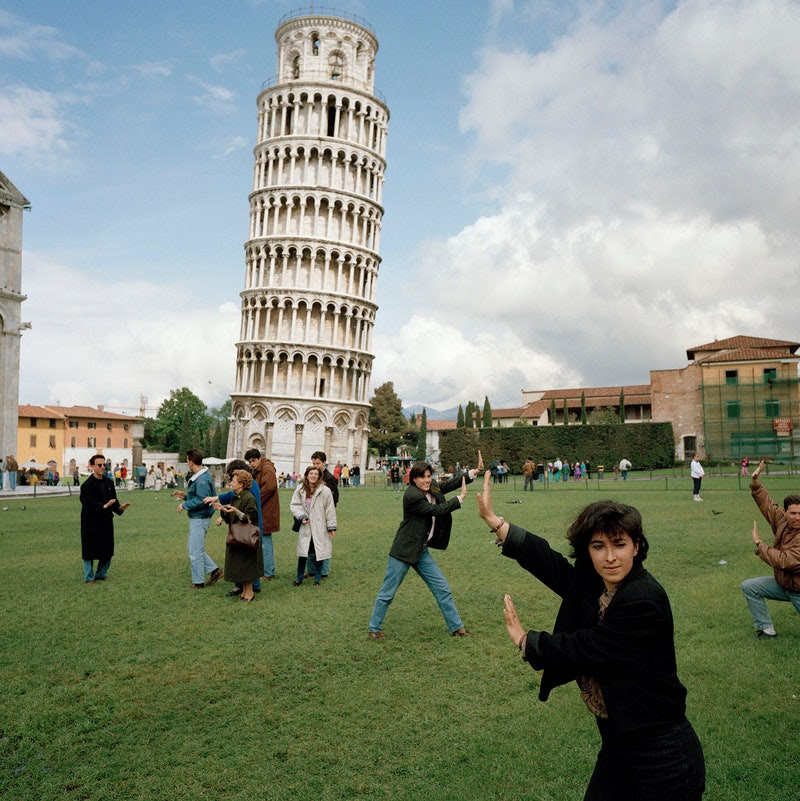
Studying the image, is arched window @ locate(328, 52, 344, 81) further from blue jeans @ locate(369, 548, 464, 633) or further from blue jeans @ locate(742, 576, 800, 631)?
blue jeans @ locate(742, 576, 800, 631)

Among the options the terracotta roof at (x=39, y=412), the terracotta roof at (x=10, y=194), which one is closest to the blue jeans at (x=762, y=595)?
the terracotta roof at (x=10, y=194)

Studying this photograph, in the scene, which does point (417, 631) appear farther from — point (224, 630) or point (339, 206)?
point (339, 206)

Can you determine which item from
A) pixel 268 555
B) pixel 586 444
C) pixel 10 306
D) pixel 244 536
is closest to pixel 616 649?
pixel 244 536

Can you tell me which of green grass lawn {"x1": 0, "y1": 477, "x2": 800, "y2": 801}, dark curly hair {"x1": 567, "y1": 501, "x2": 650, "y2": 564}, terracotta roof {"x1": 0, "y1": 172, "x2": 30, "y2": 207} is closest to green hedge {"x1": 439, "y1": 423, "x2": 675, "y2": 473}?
terracotta roof {"x1": 0, "y1": 172, "x2": 30, "y2": 207}

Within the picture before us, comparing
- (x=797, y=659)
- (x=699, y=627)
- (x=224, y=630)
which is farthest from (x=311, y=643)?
(x=797, y=659)

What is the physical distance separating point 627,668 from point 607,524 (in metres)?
0.54

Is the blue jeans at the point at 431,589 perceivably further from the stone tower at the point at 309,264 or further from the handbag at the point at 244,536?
the stone tower at the point at 309,264

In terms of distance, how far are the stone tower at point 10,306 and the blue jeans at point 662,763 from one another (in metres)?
41.7

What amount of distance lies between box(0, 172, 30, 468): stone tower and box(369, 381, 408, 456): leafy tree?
49.8 m

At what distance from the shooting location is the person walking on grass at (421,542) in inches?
299

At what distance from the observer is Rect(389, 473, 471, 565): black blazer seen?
7.56 meters

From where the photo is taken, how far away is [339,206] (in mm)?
62406

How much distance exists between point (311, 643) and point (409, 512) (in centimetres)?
178

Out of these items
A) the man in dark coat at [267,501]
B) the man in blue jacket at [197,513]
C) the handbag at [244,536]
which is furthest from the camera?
the man in dark coat at [267,501]
